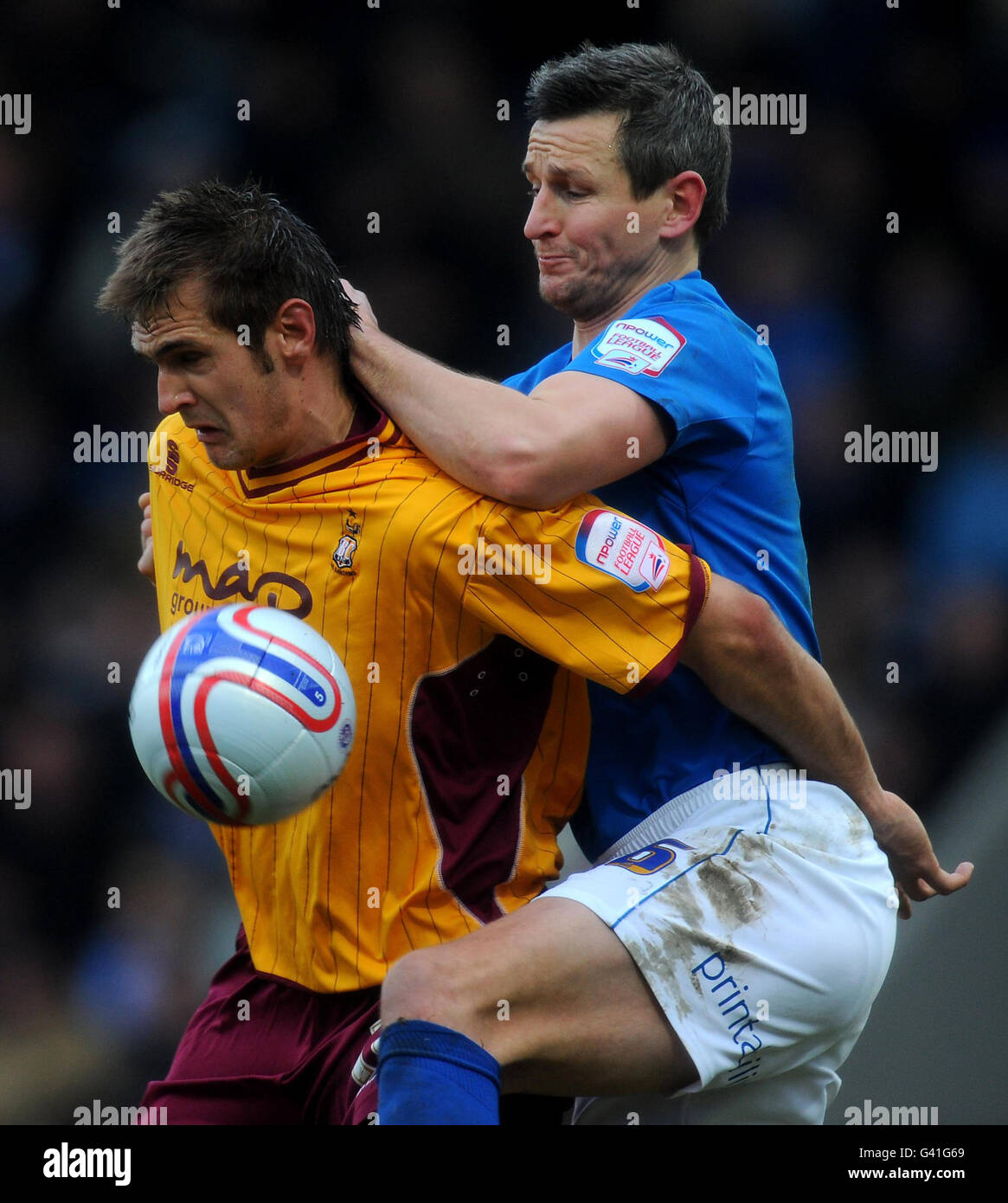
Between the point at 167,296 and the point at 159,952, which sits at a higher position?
the point at 167,296

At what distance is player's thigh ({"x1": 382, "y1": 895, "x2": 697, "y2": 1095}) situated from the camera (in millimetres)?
2256

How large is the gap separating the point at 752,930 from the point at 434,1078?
63cm

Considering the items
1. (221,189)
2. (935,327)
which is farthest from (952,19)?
(221,189)

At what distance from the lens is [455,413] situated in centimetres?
256

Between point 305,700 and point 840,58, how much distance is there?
12.9 ft

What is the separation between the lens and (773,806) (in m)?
2.66

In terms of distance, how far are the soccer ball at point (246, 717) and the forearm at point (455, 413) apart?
37 centimetres

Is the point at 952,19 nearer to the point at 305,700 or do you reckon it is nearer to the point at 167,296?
the point at 167,296

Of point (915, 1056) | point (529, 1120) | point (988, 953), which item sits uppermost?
point (529, 1120)
